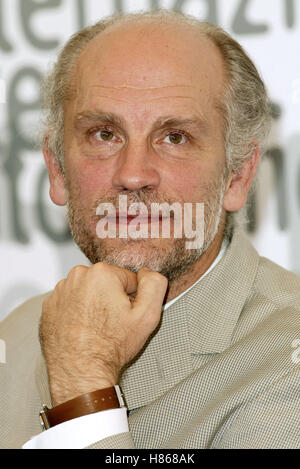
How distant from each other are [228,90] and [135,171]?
394 millimetres

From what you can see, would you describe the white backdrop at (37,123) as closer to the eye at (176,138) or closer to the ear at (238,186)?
the ear at (238,186)

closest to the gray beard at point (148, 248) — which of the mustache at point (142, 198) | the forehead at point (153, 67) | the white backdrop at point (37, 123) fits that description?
the mustache at point (142, 198)

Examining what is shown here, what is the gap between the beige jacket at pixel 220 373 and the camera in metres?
1.33

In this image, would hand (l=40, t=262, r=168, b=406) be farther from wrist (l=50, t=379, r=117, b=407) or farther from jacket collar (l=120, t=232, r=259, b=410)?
jacket collar (l=120, t=232, r=259, b=410)

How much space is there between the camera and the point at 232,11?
2.26 meters

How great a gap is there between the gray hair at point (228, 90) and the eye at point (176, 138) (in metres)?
0.14

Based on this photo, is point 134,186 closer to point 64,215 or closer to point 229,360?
point 229,360

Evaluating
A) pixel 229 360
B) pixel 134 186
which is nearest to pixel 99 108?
pixel 134 186

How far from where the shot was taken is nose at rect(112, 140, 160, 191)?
1567 mm

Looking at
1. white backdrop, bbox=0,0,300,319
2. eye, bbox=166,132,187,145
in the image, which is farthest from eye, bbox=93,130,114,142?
white backdrop, bbox=0,0,300,319

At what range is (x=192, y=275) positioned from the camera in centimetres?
175

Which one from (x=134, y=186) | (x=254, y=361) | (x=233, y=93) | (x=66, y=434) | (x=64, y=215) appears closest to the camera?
(x=66, y=434)

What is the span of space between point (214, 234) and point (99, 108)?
0.43 meters

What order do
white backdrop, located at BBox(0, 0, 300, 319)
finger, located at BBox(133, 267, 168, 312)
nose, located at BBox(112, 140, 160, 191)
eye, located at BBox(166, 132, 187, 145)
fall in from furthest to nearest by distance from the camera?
white backdrop, located at BBox(0, 0, 300, 319) < eye, located at BBox(166, 132, 187, 145) < nose, located at BBox(112, 140, 160, 191) < finger, located at BBox(133, 267, 168, 312)
